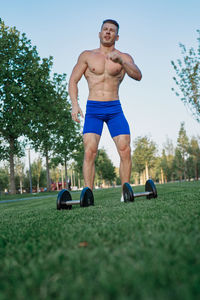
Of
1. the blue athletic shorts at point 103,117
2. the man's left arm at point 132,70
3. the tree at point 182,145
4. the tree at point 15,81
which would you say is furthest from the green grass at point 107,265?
the tree at point 182,145

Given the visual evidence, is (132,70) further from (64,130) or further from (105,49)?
(64,130)

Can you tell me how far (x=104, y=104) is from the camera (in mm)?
4117

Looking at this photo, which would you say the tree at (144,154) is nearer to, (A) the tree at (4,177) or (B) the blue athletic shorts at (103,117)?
(A) the tree at (4,177)

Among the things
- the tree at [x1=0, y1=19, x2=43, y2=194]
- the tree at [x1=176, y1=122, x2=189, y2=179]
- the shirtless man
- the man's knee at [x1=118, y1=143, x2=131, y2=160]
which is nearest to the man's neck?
the shirtless man

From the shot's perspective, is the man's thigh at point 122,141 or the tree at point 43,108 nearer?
the man's thigh at point 122,141

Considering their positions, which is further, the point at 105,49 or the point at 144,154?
the point at 144,154

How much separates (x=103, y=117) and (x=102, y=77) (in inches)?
25.4

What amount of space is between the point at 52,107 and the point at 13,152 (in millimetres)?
4360

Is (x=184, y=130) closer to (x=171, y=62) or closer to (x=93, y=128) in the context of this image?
(x=171, y=62)

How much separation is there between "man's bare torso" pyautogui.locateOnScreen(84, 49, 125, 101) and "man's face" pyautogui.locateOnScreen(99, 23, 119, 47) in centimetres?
20

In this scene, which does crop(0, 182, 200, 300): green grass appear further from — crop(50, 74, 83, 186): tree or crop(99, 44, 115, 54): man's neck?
crop(50, 74, 83, 186): tree

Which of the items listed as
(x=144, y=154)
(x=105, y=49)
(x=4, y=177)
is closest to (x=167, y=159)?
(x=144, y=154)

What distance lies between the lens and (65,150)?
Result: 23.5 meters

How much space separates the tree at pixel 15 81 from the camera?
17.0m
